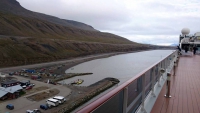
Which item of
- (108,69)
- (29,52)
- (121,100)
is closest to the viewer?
(121,100)

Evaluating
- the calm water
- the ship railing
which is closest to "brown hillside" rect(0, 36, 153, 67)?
the calm water

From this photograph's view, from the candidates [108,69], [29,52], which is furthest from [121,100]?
[29,52]

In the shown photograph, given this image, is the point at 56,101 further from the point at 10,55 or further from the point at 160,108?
the point at 10,55

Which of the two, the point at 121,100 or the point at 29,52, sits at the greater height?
the point at 121,100

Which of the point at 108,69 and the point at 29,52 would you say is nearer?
the point at 108,69

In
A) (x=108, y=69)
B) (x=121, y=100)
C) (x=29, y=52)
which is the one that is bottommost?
(x=108, y=69)

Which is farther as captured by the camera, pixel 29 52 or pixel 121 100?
pixel 29 52

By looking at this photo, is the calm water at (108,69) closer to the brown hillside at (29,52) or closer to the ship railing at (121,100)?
the brown hillside at (29,52)

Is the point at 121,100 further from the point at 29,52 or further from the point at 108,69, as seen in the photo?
the point at 29,52

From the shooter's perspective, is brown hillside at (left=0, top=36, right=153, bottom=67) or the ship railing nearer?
the ship railing

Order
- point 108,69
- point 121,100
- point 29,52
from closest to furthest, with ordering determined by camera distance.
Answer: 1. point 121,100
2. point 108,69
3. point 29,52

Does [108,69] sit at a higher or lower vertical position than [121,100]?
lower

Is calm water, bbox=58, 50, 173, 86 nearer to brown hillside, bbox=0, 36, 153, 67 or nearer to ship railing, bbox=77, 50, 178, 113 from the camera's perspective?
brown hillside, bbox=0, 36, 153, 67
